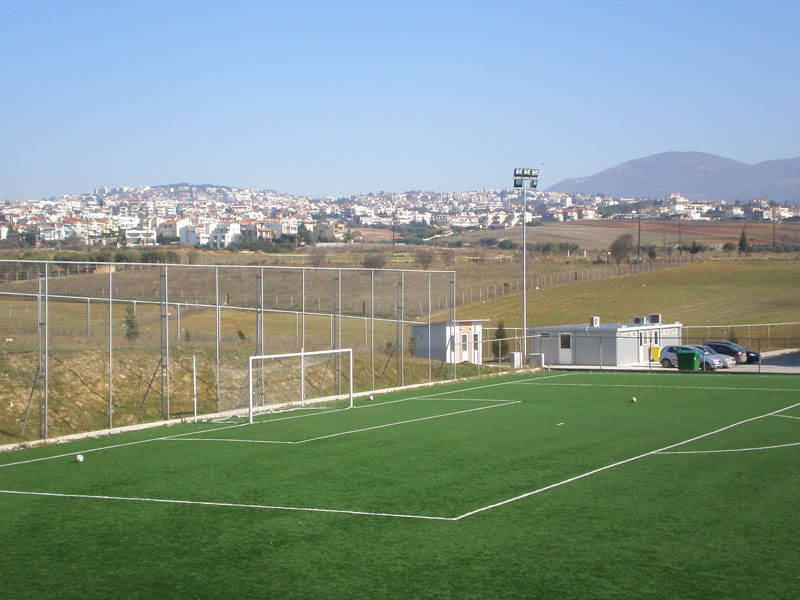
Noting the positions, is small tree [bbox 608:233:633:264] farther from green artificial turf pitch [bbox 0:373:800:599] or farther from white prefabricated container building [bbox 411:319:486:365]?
green artificial turf pitch [bbox 0:373:800:599]

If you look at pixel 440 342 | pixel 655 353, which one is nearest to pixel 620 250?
pixel 655 353

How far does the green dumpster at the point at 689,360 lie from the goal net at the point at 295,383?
2005cm

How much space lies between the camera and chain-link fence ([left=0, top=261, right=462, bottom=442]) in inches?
814

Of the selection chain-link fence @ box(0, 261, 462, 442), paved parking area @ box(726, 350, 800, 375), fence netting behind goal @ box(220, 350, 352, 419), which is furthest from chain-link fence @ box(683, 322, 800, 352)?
chain-link fence @ box(0, 261, 462, 442)

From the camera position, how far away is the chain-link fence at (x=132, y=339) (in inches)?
814

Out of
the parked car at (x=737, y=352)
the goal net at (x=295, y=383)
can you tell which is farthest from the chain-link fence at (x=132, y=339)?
the parked car at (x=737, y=352)

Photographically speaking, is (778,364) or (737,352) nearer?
(778,364)

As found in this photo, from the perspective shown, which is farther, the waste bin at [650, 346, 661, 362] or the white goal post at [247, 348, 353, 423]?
the waste bin at [650, 346, 661, 362]

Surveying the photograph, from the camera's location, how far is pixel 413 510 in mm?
12938

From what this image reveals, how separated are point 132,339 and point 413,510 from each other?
13.6 metres

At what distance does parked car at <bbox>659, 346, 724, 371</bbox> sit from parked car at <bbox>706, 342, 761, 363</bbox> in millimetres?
3262

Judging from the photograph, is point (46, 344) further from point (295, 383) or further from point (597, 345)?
point (597, 345)

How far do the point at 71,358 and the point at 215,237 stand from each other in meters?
117

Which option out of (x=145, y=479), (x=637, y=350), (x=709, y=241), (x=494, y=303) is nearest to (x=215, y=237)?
(x=494, y=303)
